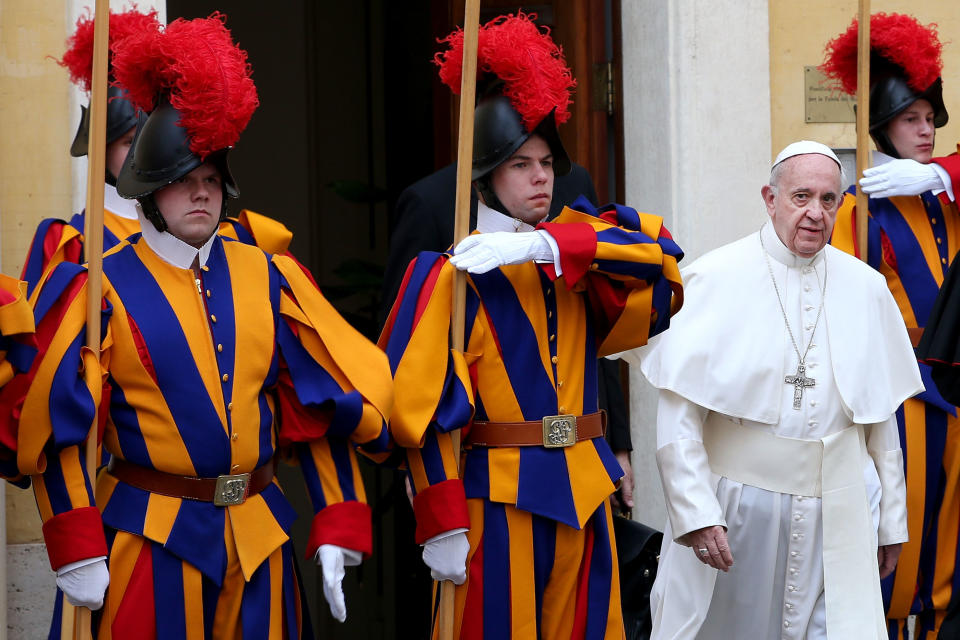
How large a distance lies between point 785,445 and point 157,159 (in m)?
2.04

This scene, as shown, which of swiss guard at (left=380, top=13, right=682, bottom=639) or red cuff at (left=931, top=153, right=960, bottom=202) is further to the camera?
red cuff at (left=931, top=153, right=960, bottom=202)

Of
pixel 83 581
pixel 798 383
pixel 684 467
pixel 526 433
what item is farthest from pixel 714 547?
pixel 83 581

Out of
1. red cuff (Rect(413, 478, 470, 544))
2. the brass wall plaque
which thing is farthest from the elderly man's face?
the brass wall plaque

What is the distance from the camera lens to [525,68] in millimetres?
4336

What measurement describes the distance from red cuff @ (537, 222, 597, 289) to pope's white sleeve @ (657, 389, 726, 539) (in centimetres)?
70

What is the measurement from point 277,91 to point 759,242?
15.7ft

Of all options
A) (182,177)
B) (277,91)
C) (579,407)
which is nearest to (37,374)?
(182,177)

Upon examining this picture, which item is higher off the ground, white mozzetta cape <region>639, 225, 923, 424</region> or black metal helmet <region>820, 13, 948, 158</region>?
black metal helmet <region>820, 13, 948, 158</region>

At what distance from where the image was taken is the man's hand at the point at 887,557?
15.5 feet

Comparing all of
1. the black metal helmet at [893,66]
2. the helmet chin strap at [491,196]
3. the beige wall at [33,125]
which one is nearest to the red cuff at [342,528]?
the helmet chin strap at [491,196]

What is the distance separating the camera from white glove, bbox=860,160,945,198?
17.9 ft

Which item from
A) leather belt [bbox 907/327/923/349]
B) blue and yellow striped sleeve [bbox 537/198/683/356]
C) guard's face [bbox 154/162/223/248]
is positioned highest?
guard's face [bbox 154/162/223/248]

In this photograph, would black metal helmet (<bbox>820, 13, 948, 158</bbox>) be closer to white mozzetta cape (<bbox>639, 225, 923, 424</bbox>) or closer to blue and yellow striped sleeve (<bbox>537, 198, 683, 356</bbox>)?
white mozzetta cape (<bbox>639, 225, 923, 424</bbox>)

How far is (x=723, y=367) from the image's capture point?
15.3 ft
